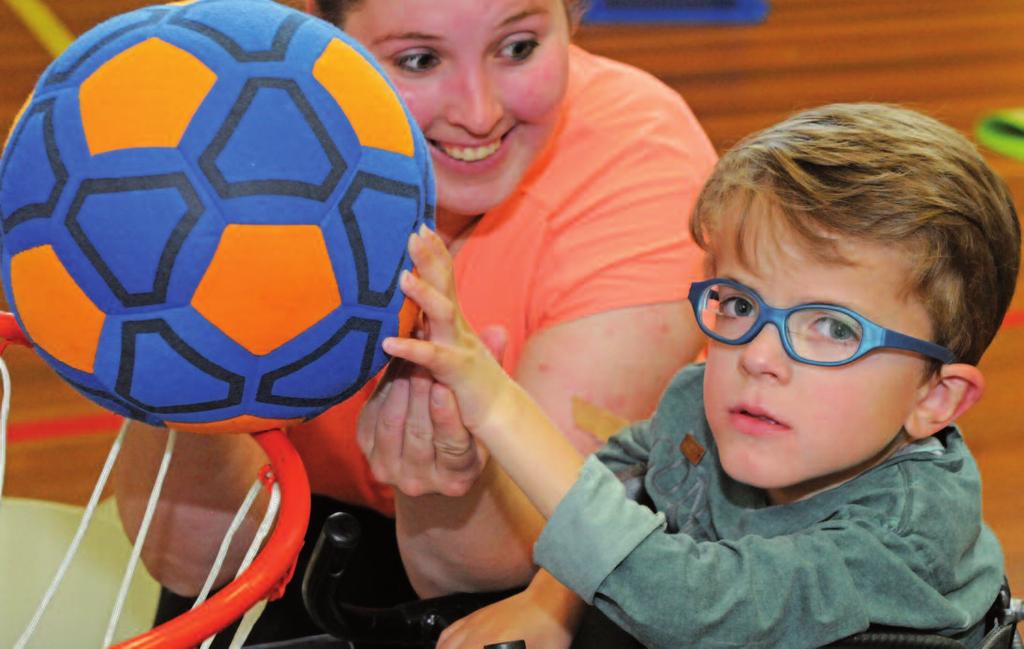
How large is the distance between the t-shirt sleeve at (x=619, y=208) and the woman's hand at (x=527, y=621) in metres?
0.36

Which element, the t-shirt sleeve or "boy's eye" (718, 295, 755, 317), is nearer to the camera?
"boy's eye" (718, 295, 755, 317)

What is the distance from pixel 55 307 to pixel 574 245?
2.61 ft

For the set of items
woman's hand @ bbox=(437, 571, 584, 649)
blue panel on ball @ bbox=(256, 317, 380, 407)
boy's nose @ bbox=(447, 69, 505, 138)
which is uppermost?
boy's nose @ bbox=(447, 69, 505, 138)

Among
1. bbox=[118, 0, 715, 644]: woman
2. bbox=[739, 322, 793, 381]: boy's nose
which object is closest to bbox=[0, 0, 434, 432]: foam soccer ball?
bbox=[118, 0, 715, 644]: woman

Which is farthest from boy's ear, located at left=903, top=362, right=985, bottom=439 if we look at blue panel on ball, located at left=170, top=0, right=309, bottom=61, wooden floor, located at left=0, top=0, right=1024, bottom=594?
wooden floor, located at left=0, top=0, right=1024, bottom=594

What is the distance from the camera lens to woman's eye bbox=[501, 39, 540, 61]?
1592mm

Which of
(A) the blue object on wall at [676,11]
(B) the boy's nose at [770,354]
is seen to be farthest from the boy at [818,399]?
(A) the blue object on wall at [676,11]

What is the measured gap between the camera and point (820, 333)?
1.30 metres

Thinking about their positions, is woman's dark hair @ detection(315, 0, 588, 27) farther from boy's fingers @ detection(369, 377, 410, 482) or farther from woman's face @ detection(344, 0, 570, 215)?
boy's fingers @ detection(369, 377, 410, 482)

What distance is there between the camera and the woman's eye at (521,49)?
159 centimetres

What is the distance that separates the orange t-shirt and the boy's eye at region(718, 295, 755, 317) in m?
0.32

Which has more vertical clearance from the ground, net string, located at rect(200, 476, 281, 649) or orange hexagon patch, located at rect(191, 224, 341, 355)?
orange hexagon patch, located at rect(191, 224, 341, 355)

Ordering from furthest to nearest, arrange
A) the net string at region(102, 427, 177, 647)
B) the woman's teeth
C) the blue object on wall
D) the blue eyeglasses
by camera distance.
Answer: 1. the blue object on wall
2. the woman's teeth
3. the blue eyeglasses
4. the net string at region(102, 427, 177, 647)

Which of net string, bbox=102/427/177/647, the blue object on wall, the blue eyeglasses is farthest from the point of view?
the blue object on wall
